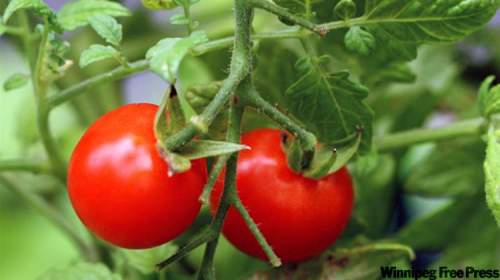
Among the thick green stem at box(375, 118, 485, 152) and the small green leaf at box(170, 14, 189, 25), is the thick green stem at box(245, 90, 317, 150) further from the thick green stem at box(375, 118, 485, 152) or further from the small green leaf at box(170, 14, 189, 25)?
the thick green stem at box(375, 118, 485, 152)

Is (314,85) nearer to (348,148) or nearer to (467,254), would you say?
(348,148)

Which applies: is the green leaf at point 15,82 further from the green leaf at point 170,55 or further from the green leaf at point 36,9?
the green leaf at point 170,55

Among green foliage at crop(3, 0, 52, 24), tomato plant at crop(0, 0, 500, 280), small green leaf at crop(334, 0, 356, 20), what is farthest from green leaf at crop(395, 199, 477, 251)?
green foliage at crop(3, 0, 52, 24)

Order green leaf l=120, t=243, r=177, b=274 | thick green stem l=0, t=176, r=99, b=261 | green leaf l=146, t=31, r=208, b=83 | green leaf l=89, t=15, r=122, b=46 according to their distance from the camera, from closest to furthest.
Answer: green leaf l=146, t=31, r=208, b=83 → green leaf l=89, t=15, r=122, b=46 → green leaf l=120, t=243, r=177, b=274 → thick green stem l=0, t=176, r=99, b=261

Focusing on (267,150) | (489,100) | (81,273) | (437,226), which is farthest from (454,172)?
(81,273)

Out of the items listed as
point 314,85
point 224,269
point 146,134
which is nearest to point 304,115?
point 314,85

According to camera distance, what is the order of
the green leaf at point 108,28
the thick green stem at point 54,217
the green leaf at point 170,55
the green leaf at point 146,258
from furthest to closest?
the thick green stem at point 54,217, the green leaf at point 146,258, the green leaf at point 108,28, the green leaf at point 170,55

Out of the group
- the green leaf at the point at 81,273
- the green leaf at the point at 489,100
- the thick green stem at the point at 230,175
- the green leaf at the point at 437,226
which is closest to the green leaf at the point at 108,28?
the thick green stem at the point at 230,175
